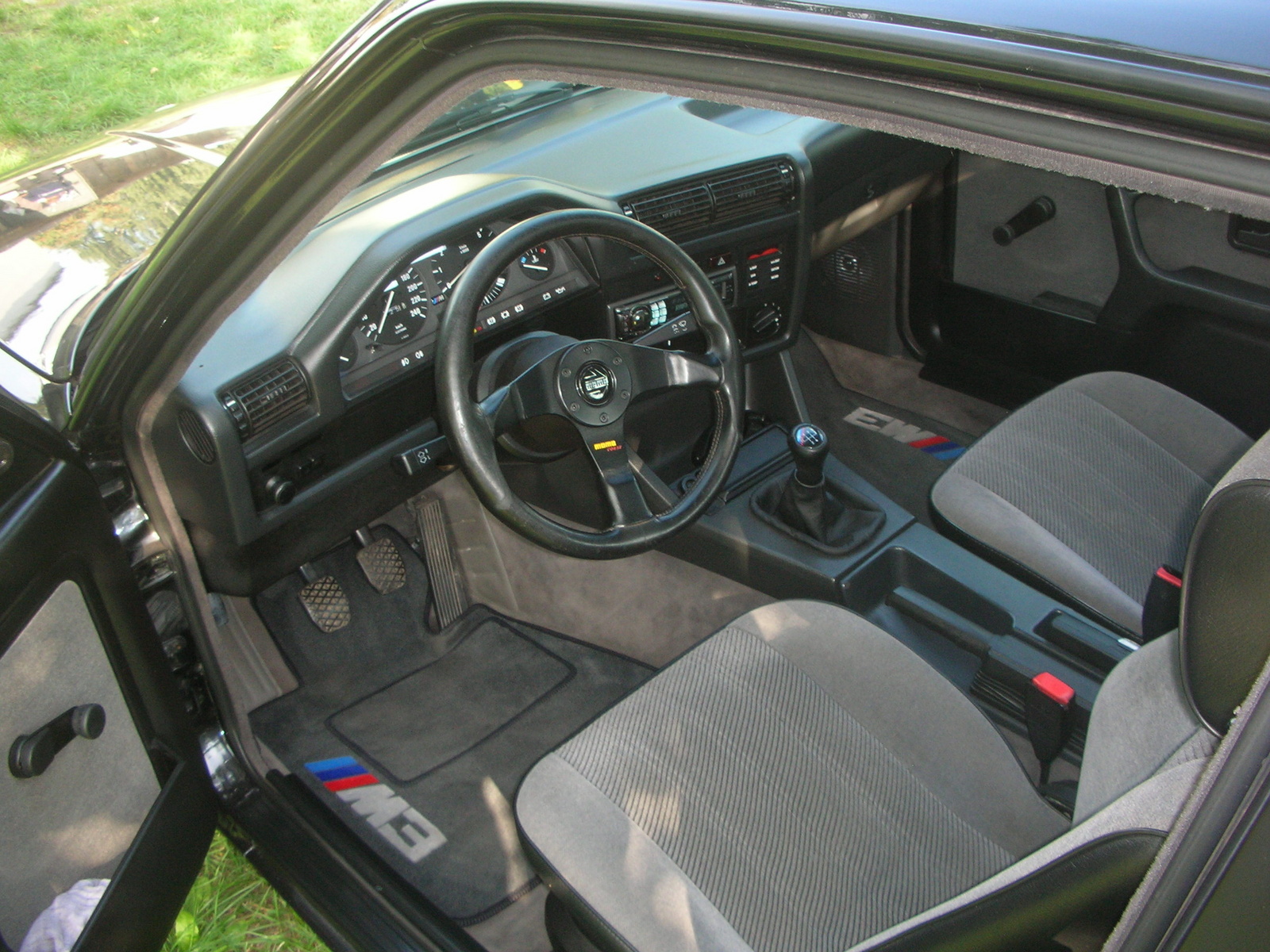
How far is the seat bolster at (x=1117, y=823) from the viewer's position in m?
0.73

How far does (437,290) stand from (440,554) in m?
0.88

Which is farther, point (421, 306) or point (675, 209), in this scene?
point (675, 209)

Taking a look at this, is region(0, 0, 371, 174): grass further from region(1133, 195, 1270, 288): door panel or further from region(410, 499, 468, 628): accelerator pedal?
region(1133, 195, 1270, 288): door panel

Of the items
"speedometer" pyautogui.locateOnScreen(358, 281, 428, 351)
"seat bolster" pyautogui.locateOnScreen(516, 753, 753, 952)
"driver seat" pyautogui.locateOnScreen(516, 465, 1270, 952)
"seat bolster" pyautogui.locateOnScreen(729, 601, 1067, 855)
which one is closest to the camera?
"driver seat" pyautogui.locateOnScreen(516, 465, 1270, 952)

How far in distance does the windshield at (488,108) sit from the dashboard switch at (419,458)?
1.88ft

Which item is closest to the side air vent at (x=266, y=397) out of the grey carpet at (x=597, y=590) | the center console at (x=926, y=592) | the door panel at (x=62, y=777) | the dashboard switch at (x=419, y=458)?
the dashboard switch at (x=419, y=458)

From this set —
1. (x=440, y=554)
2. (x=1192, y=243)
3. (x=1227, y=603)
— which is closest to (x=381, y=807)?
(x=440, y=554)

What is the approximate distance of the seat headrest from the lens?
721 mm

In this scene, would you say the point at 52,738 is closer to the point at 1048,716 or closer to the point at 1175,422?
the point at 1048,716

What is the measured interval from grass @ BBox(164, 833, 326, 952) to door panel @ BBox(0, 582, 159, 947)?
0.43 m

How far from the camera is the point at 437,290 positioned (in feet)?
5.87

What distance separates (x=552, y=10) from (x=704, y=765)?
999 millimetres

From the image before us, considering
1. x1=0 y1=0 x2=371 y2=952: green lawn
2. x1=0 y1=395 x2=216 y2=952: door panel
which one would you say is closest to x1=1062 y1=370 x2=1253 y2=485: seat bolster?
x1=0 y1=395 x2=216 y2=952: door panel

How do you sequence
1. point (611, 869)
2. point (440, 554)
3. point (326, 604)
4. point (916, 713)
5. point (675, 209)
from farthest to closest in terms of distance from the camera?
point (440, 554), point (326, 604), point (675, 209), point (916, 713), point (611, 869)
